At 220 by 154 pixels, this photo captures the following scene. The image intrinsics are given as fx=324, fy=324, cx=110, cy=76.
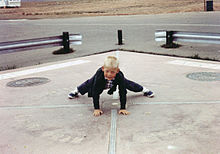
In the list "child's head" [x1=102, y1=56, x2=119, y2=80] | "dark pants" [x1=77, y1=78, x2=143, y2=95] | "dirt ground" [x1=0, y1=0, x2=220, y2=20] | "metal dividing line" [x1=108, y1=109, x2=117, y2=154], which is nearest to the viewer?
"metal dividing line" [x1=108, y1=109, x2=117, y2=154]

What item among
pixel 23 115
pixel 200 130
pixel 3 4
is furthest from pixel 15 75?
pixel 3 4

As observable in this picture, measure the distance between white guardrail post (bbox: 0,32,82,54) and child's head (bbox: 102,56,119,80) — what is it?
6.15 meters

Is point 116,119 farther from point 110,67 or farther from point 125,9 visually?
point 125,9

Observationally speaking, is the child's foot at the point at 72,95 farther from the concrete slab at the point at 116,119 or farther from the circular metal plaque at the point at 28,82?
the circular metal plaque at the point at 28,82

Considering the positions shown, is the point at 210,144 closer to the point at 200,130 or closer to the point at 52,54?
the point at 200,130

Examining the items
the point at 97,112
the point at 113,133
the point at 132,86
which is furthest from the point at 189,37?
the point at 113,133

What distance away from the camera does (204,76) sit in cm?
669

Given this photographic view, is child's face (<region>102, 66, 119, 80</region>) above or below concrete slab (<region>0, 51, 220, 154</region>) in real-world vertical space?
above

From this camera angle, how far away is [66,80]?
22.7ft

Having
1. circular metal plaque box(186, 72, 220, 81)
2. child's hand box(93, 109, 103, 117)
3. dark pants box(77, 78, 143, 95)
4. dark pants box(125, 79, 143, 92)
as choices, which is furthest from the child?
circular metal plaque box(186, 72, 220, 81)

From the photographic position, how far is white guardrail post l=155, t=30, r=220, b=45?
380 inches

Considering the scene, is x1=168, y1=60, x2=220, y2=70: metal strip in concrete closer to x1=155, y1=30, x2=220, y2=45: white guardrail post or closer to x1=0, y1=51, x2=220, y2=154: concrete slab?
x1=0, y1=51, x2=220, y2=154: concrete slab

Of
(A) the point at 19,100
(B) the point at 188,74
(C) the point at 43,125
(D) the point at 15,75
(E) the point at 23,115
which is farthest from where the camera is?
(D) the point at 15,75

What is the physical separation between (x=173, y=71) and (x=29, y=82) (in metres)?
3.17
